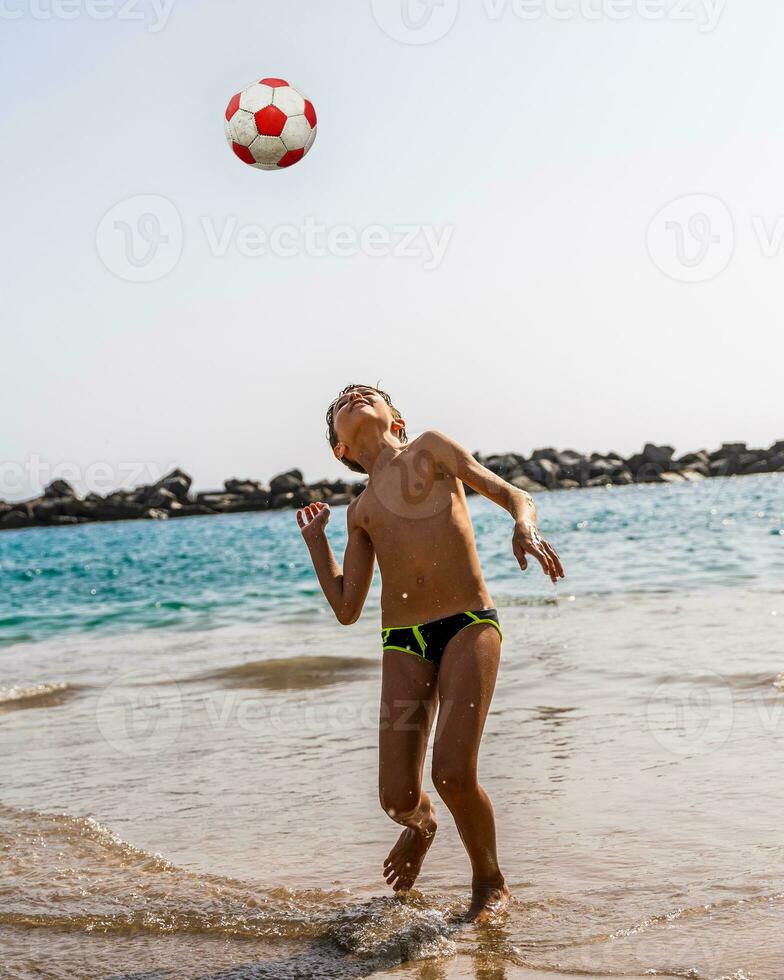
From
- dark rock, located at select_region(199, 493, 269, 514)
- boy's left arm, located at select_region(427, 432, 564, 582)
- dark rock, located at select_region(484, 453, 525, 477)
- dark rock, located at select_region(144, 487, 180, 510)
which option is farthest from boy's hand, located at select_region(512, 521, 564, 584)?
dark rock, located at select_region(144, 487, 180, 510)

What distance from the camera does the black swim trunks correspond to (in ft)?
13.7

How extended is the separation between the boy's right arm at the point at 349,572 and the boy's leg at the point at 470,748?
0.51 m

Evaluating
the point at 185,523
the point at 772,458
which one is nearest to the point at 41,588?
the point at 185,523

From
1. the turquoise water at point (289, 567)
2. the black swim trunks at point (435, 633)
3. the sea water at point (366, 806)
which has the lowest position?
the sea water at point (366, 806)

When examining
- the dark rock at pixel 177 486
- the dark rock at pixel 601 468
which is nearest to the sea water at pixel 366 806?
the dark rock at pixel 177 486

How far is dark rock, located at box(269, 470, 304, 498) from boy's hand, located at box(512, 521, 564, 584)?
184ft

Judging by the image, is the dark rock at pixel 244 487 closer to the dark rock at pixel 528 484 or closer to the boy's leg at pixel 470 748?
the dark rock at pixel 528 484

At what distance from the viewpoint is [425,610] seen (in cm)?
422

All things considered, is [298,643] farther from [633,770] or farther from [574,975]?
[574,975]

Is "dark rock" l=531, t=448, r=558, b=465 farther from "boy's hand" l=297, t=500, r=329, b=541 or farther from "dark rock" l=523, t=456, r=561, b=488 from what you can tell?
"boy's hand" l=297, t=500, r=329, b=541

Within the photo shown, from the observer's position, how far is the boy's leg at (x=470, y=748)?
394 cm

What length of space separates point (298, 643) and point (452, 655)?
7.97 metres

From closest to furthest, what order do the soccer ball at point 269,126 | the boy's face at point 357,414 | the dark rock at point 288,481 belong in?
the boy's face at point 357,414 < the soccer ball at point 269,126 < the dark rock at point 288,481

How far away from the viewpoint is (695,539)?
21922 millimetres
